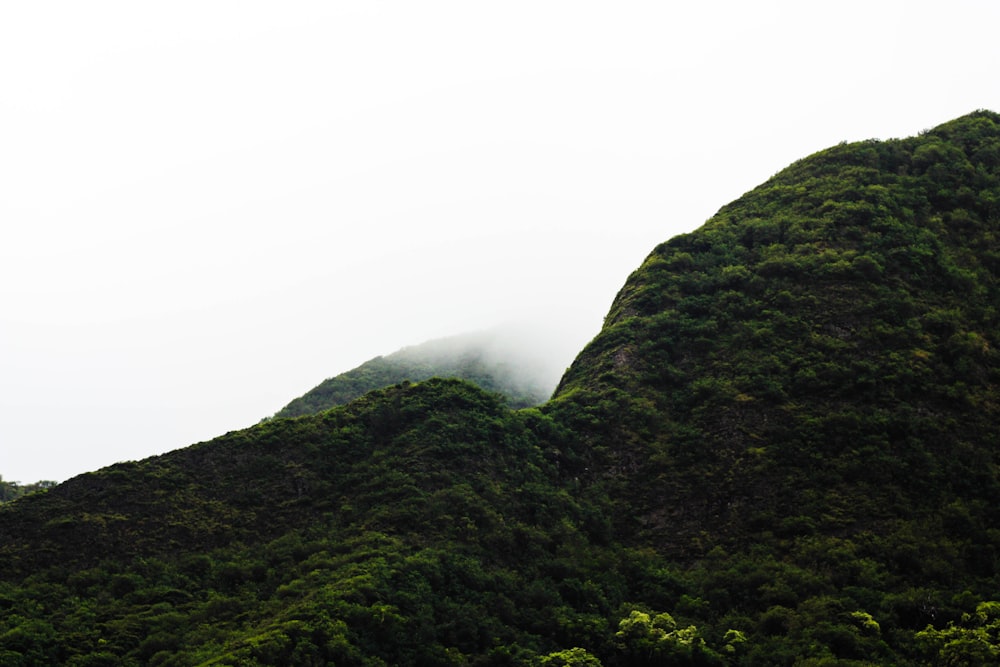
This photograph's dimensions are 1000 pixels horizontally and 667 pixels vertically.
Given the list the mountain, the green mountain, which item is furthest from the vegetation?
the green mountain

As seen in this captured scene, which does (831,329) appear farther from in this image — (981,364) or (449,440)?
(449,440)

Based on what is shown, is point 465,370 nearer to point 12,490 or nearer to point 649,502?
point 12,490

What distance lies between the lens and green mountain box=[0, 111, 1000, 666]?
22.5 meters

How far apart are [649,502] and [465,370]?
178 ft

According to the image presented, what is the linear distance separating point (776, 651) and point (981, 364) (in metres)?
17.1

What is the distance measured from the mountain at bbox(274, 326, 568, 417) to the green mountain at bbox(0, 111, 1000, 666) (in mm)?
32705

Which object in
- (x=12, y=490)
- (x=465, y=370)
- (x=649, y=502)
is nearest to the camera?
(x=649, y=502)

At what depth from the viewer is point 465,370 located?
84688 millimetres

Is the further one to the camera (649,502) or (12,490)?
(12,490)

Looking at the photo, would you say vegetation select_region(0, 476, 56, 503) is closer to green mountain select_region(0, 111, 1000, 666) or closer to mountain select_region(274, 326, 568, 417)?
mountain select_region(274, 326, 568, 417)

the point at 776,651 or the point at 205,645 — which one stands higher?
the point at 205,645

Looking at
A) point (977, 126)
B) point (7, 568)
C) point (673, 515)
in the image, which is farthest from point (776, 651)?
point (977, 126)

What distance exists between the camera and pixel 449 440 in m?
33.4

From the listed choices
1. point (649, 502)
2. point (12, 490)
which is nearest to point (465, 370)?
point (12, 490)
